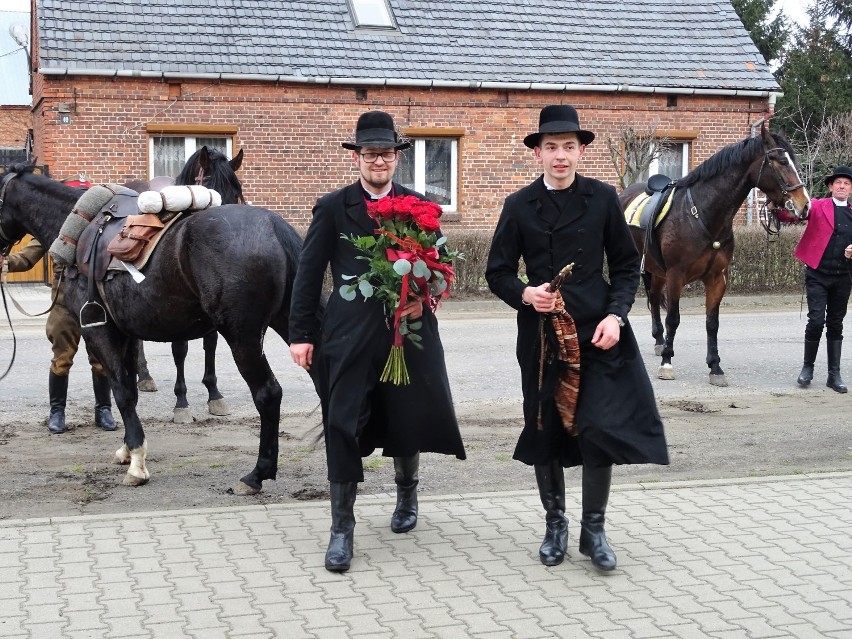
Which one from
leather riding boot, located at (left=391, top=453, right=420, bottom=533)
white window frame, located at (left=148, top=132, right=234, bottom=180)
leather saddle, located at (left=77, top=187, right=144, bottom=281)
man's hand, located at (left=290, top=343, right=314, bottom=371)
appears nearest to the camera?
man's hand, located at (left=290, top=343, right=314, bottom=371)

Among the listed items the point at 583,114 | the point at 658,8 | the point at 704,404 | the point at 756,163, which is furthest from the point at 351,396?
the point at 658,8

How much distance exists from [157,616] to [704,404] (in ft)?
21.0

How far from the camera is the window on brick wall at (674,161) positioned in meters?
24.3

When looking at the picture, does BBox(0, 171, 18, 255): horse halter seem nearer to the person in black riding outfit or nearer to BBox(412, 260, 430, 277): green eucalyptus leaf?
the person in black riding outfit

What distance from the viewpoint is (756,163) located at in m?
11.1

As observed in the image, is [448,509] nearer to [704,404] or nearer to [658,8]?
[704,404]

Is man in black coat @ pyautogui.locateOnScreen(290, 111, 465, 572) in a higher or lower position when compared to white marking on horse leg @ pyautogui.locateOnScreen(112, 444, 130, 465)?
higher

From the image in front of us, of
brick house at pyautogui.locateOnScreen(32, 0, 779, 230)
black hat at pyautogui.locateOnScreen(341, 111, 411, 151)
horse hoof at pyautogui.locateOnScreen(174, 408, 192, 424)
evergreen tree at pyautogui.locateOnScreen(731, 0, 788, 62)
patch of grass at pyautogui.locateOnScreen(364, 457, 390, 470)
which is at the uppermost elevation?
evergreen tree at pyautogui.locateOnScreen(731, 0, 788, 62)

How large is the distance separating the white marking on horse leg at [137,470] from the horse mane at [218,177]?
7.33 feet

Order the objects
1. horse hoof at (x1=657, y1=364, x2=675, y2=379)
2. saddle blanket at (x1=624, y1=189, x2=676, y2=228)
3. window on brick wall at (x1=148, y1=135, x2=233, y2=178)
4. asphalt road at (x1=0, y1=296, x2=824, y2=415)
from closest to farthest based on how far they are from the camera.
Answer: asphalt road at (x1=0, y1=296, x2=824, y2=415)
horse hoof at (x1=657, y1=364, x2=675, y2=379)
saddle blanket at (x1=624, y1=189, x2=676, y2=228)
window on brick wall at (x1=148, y1=135, x2=233, y2=178)

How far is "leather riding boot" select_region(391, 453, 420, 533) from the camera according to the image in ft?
19.6

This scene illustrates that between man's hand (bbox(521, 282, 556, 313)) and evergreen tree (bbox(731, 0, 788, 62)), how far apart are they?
111 feet

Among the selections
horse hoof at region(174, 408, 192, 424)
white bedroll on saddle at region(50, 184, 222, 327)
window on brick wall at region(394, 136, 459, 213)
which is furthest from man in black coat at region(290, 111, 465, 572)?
window on brick wall at region(394, 136, 459, 213)

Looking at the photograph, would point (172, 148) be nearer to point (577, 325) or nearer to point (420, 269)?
point (420, 269)
